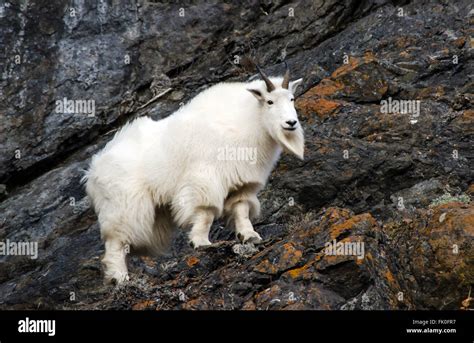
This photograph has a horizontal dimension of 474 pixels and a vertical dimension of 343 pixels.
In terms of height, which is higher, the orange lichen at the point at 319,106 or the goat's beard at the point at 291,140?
the orange lichen at the point at 319,106

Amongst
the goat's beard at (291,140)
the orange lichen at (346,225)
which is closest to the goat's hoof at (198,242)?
the goat's beard at (291,140)

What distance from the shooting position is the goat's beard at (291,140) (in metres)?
10.6

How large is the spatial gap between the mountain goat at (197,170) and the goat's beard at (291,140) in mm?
11

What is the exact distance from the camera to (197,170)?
1058 centimetres

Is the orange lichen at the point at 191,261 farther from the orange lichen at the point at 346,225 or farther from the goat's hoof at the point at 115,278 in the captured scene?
the orange lichen at the point at 346,225

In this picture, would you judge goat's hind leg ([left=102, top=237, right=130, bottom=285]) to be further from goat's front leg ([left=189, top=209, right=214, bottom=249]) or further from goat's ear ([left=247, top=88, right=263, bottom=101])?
goat's ear ([left=247, top=88, right=263, bottom=101])

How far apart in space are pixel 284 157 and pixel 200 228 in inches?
122

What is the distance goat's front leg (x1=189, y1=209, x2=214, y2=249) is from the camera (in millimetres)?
10414

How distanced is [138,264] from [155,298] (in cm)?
324

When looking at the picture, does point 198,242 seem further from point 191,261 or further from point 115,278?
point 115,278

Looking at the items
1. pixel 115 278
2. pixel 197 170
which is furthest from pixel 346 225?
pixel 115 278

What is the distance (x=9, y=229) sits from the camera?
544 inches

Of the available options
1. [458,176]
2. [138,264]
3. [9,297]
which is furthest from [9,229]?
[458,176]

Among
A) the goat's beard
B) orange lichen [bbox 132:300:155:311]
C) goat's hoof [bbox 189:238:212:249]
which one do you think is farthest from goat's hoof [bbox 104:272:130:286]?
the goat's beard
